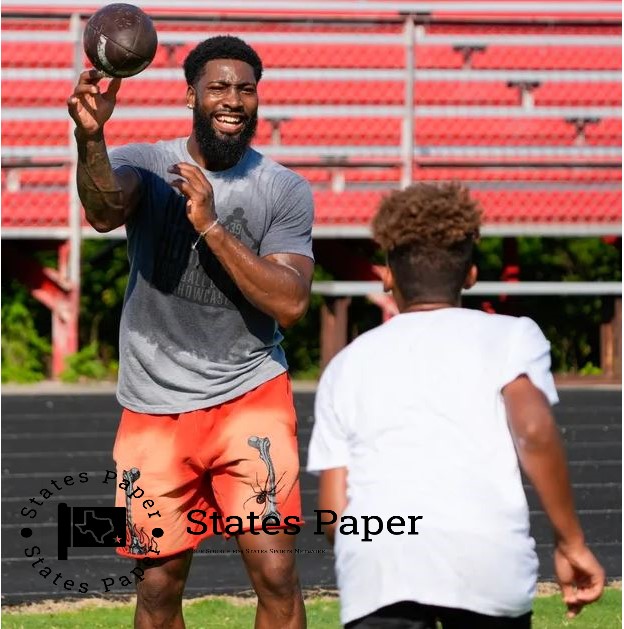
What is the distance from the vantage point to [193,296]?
4.67 metres

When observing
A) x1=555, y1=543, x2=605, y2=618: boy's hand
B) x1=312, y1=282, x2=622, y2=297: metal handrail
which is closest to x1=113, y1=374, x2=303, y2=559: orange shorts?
x1=555, y1=543, x2=605, y2=618: boy's hand

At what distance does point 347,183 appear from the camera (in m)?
15.0

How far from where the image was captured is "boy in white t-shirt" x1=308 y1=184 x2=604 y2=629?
320 cm

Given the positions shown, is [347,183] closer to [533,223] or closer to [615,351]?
[533,223]

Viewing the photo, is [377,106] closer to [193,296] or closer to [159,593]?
[193,296]

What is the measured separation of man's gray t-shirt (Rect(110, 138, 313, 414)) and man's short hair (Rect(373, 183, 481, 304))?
4.16 feet

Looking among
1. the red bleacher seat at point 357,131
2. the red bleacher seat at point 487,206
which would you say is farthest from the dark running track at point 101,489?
the red bleacher seat at point 357,131

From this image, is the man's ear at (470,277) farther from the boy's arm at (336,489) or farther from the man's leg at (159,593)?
the man's leg at (159,593)

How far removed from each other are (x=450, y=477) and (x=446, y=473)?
1 centimetres

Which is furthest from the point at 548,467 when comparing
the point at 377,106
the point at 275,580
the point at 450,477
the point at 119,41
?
the point at 377,106

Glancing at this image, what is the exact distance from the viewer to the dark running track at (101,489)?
23.3 ft

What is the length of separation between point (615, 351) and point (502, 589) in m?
11.4

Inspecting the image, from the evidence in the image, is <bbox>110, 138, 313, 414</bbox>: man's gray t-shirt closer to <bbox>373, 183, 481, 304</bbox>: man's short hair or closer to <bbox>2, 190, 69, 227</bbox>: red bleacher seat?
<bbox>373, 183, 481, 304</bbox>: man's short hair

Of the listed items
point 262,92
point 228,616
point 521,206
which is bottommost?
point 228,616
